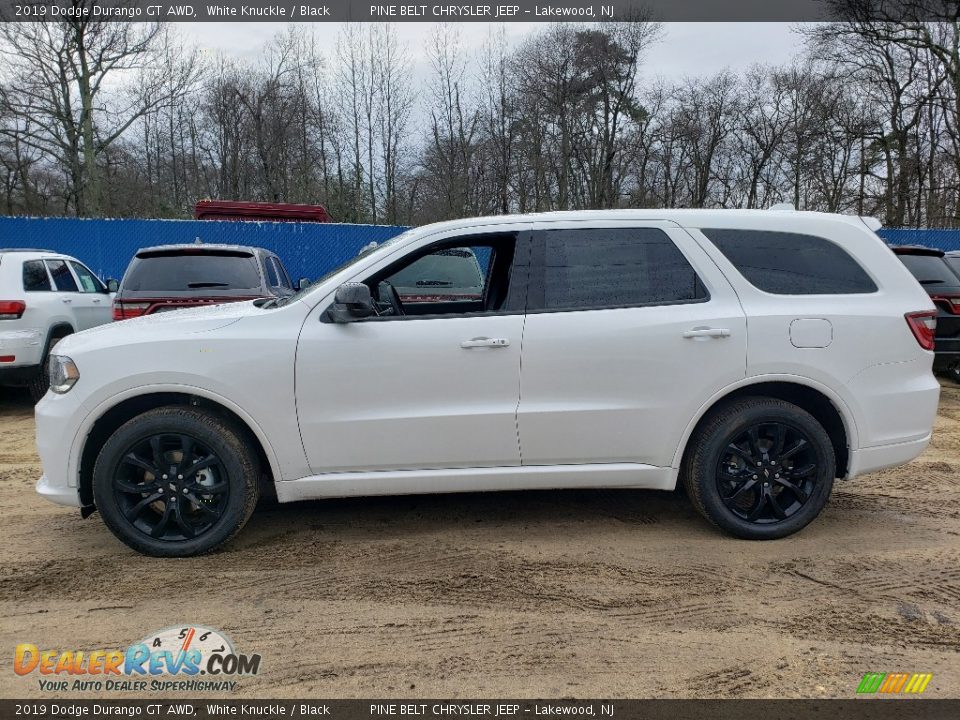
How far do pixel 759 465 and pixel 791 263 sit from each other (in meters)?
1.20

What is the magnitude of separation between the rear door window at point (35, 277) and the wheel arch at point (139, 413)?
185 inches

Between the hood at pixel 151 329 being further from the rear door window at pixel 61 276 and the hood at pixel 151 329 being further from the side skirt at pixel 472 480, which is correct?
the rear door window at pixel 61 276

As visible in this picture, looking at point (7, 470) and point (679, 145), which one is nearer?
point (7, 470)

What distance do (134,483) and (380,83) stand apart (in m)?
29.5

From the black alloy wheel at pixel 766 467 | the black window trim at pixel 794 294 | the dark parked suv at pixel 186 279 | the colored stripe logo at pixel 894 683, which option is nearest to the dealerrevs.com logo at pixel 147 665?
the colored stripe logo at pixel 894 683

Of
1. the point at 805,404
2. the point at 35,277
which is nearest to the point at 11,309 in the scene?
the point at 35,277

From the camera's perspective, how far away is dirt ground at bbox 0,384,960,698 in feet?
8.41

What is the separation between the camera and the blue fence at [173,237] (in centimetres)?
1395

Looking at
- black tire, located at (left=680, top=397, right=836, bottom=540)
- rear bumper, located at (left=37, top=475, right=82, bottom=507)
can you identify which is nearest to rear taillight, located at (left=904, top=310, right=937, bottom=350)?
black tire, located at (left=680, top=397, right=836, bottom=540)

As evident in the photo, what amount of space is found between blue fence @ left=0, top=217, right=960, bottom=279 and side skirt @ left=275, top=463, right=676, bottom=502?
1170 cm

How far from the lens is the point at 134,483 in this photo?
3.55 meters

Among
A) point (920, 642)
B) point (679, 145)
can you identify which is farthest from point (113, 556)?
point (679, 145)

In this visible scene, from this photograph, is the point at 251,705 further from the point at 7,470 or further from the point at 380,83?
the point at 380,83

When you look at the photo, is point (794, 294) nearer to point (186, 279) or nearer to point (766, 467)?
point (766, 467)
